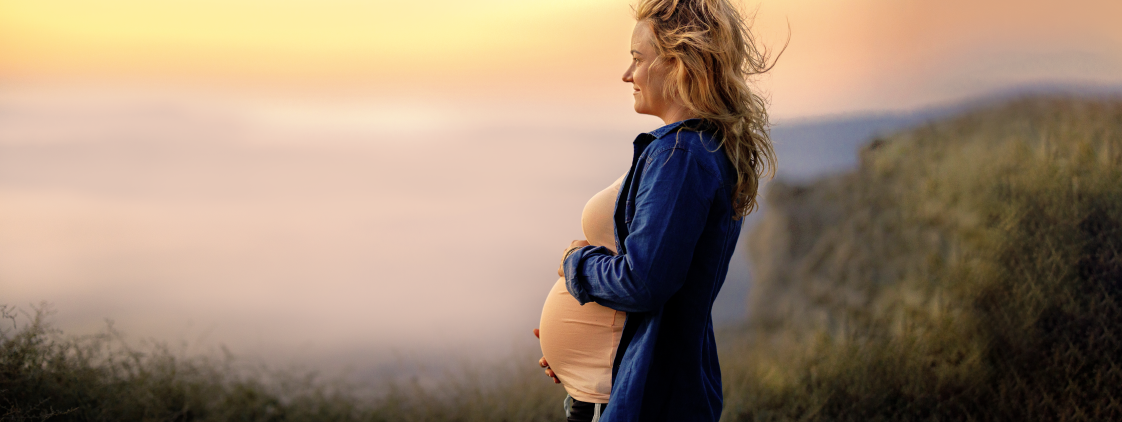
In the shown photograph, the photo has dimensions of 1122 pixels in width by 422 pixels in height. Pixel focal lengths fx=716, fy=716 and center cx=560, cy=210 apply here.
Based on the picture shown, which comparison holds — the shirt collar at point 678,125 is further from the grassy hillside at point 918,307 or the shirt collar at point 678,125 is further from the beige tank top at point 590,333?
the grassy hillside at point 918,307

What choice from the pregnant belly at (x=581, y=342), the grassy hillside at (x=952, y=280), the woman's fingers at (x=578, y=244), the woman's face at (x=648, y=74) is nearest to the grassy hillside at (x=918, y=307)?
the grassy hillside at (x=952, y=280)

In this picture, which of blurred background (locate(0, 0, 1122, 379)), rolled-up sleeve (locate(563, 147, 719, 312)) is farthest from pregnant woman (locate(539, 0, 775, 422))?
blurred background (locate(0, 0, 1122, 379))

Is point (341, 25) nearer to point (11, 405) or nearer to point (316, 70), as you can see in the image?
point (316, 70)

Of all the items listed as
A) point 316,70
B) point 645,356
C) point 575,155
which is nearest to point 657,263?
point 645,356

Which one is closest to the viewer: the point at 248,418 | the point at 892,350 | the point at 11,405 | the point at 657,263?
the point at 657,263

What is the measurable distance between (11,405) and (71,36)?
4.79 feet

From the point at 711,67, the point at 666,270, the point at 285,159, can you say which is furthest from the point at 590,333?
the point at 285,159

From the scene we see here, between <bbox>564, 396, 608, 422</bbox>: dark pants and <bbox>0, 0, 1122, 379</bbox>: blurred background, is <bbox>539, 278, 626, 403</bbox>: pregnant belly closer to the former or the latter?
<bbox>564, 396, 608, 422</bbox>: dark pants

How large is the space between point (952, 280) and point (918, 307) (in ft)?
0.62

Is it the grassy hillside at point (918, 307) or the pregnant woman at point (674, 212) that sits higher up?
the pregnant woman at point (674, 212)

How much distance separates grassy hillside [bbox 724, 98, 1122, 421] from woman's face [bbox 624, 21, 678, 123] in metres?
2.04

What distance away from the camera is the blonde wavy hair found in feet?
4.32

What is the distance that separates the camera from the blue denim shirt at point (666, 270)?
1.22 metres

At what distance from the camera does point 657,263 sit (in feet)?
3.96
